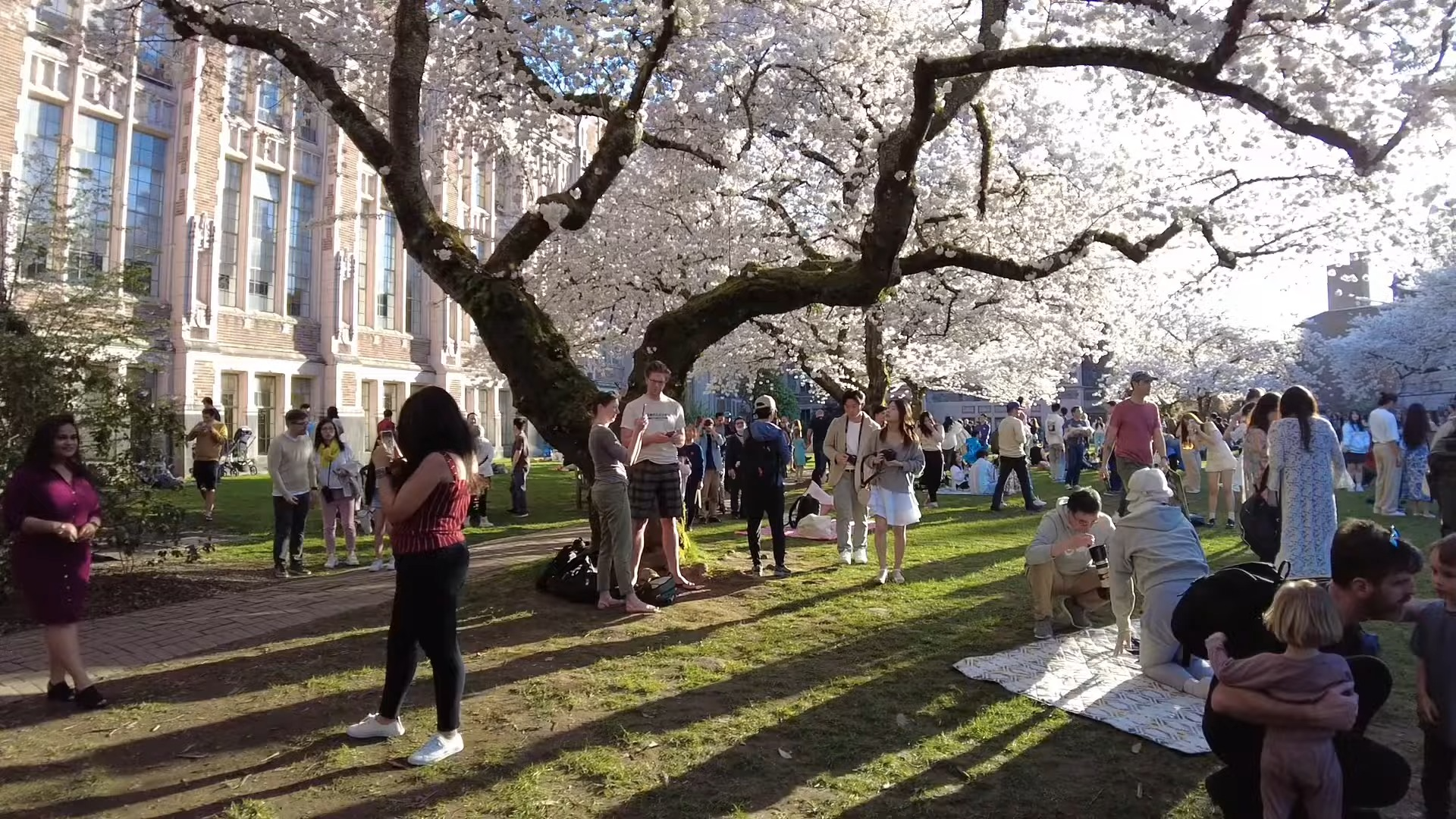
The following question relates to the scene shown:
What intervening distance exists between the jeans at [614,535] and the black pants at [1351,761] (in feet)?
14.4

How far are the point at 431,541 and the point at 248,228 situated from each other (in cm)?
2836

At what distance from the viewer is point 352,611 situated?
6703mm

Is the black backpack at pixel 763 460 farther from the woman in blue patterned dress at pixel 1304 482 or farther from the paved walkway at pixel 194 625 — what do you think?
the woman in blue patterned dress at pixel 1304 482

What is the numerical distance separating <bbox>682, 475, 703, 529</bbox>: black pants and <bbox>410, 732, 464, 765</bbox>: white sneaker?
7.50 meters

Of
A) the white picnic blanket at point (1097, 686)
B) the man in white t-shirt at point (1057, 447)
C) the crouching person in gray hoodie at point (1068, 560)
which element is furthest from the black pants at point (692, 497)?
the man in white t-shirt at point (1057, 447)

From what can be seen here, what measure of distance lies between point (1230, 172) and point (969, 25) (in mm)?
3827

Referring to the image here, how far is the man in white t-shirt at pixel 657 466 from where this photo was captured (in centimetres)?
666

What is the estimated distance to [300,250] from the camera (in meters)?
29.7

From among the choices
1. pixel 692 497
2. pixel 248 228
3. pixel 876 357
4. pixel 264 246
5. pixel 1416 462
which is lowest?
pixel 692 497

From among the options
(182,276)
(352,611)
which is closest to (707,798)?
(352,611)

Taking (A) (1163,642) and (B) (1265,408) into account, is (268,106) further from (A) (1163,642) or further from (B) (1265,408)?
(A) (1163,642)

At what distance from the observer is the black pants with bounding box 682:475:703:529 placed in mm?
11859

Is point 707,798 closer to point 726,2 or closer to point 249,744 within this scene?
point 249,744

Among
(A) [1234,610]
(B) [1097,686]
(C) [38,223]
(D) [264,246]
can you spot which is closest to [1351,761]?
(A) [1234,610]
